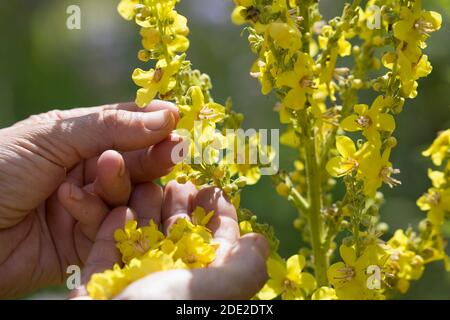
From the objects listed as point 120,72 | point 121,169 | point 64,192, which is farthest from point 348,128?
point 120,72

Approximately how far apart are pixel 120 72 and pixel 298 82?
125 inches

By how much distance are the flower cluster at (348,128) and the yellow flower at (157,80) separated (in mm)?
146

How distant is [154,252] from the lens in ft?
3.35

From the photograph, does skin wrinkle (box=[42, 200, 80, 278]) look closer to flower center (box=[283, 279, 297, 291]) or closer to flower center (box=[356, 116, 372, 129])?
flower center (box=[283, 279, 297, 291])

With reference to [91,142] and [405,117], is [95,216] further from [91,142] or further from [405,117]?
[405,117]

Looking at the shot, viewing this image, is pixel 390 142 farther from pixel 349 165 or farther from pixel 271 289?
pixel 271 289

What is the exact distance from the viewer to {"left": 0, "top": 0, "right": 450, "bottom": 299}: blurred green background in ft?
Result: 8.95

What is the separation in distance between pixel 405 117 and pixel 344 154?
1.93 metres

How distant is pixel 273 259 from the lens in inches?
46.8

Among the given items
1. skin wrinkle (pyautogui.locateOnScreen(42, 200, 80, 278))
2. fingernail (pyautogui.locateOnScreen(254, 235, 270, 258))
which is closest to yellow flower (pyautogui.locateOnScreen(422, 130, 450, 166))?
fingernail (pyautogui.locateOnScreen(254, 235, 270, 258))

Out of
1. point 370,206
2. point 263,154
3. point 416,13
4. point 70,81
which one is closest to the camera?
point 416,13

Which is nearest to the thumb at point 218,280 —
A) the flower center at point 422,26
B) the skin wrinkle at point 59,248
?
the flower center at point 422,26

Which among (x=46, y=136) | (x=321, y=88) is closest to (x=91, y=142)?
(x=46, y=136)

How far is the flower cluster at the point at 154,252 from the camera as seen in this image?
3.11ft
